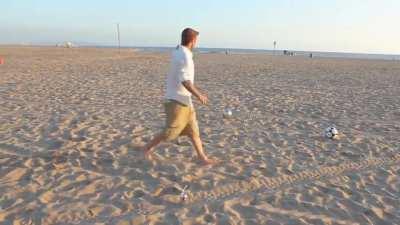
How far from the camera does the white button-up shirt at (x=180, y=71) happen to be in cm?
457

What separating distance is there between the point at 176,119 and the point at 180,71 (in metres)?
0.63

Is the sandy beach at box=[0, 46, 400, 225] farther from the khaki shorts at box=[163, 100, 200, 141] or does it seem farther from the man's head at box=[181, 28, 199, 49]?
the man's head at box=[181, 28, 199, 49]

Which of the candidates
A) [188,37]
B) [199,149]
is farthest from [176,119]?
[188,37]

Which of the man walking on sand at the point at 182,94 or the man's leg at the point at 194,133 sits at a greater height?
the man walking on sand at the point at 182,94

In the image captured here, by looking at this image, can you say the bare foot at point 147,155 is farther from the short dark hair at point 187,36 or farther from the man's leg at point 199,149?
the short dark hair at point 187,36

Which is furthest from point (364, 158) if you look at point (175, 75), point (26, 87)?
point (26, 87)

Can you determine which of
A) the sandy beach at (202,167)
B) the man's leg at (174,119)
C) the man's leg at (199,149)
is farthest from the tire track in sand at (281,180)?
the man's leg at (174,119)

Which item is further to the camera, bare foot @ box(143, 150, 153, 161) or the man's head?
bare foot @ box(143, 150, 153, 161)

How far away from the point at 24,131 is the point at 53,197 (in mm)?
3027

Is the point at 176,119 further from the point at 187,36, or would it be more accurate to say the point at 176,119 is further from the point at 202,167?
the point at 187,36

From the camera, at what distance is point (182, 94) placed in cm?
484

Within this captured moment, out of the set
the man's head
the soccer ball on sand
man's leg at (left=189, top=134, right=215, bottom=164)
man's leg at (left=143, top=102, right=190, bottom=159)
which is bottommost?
the soccer ball on sand

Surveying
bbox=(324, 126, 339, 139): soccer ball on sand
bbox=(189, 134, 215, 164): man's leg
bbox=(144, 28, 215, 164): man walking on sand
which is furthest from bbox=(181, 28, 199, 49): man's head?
bbox=(324, 126, 339, 139): soccer ball on sand

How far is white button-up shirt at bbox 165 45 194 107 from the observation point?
457 centimetres
